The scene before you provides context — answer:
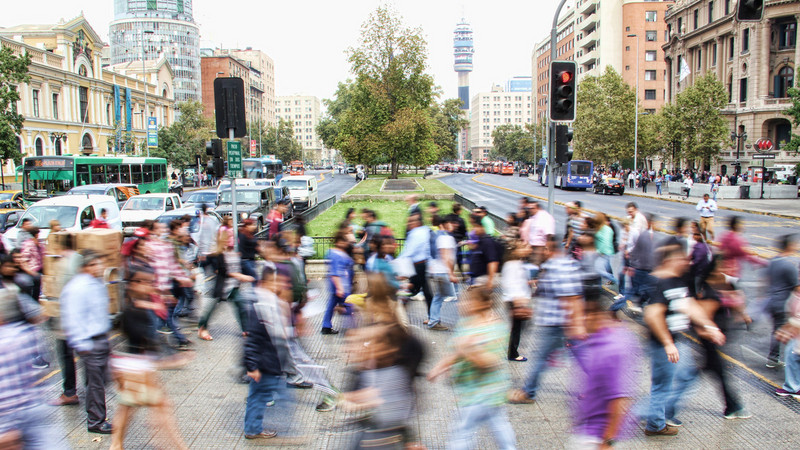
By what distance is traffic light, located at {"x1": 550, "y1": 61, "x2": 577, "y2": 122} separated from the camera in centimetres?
1080

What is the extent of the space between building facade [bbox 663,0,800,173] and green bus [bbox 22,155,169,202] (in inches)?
1735

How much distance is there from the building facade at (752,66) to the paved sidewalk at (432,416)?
1909 inches

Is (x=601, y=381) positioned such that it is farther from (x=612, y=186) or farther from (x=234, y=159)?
(x=612, y=186)

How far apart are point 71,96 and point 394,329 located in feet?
199

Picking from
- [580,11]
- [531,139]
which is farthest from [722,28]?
[531,139]

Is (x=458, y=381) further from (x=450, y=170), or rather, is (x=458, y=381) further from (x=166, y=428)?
(x=450, y=170)

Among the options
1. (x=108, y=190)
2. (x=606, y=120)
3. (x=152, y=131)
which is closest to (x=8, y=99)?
(x=108, y=190)

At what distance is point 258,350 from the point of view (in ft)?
17.2

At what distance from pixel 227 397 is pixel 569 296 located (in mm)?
4040

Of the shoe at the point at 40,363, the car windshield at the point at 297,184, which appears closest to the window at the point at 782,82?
the car windshield at the point at 297,184

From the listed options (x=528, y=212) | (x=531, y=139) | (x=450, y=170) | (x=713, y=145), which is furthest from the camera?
(x=450, y=170)

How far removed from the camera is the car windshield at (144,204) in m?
19.5

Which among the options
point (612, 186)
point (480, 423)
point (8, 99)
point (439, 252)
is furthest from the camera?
point (612, 186)

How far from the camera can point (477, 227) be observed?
29.6ft
